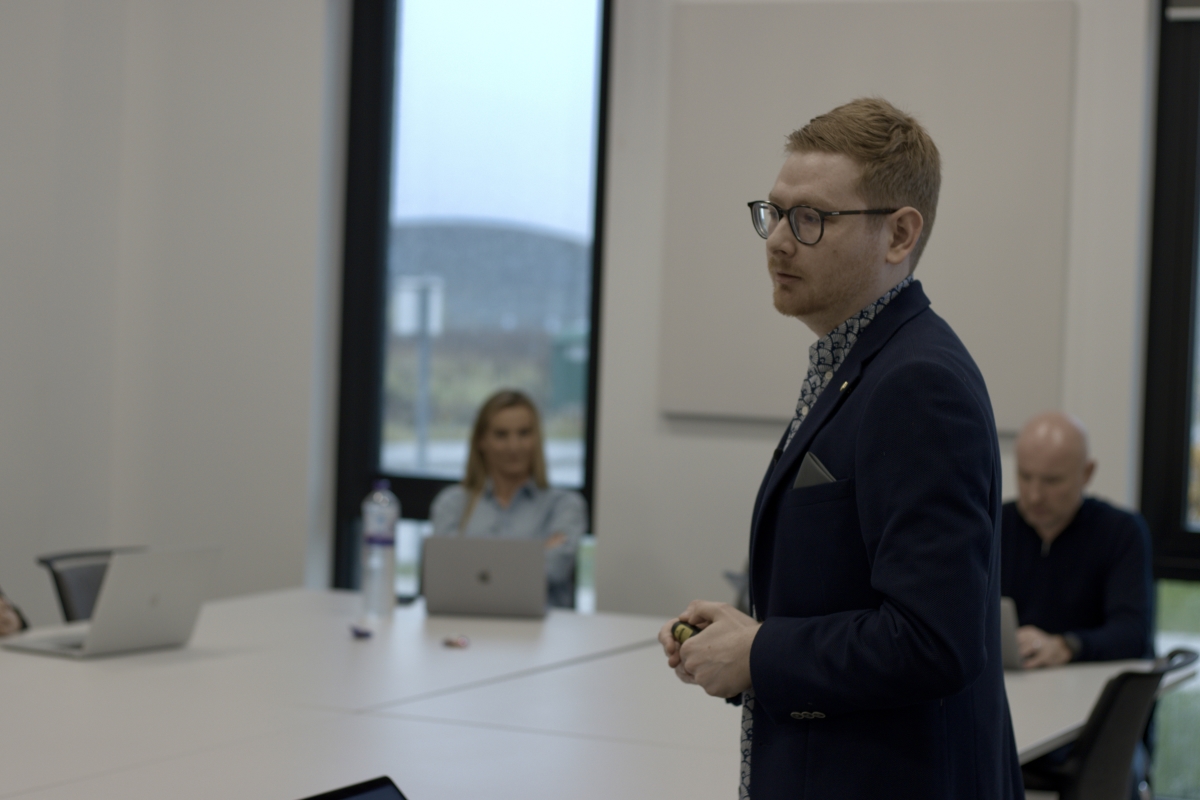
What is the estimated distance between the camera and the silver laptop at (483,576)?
3678 mm

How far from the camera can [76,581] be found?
377 cm

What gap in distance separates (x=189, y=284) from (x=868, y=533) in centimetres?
474

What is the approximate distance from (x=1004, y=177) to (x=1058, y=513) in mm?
1473

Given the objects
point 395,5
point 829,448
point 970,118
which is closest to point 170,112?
point 395,5

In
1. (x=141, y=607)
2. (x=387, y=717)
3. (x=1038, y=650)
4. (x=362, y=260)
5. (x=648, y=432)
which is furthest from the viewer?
(x=362, y=260)

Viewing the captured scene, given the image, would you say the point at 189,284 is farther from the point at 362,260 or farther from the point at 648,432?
the point at 648,432

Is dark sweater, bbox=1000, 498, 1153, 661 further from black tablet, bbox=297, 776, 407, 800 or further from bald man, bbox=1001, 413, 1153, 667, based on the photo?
black tablet, bbox=297, 776, 407, 800

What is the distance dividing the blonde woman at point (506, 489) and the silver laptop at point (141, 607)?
1.39 m

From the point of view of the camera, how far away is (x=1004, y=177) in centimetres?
452

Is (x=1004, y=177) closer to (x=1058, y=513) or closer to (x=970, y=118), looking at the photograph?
(x=970, y=118)

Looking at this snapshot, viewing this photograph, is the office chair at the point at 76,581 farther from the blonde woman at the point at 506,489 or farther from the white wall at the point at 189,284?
the white wall at the point at 189,284

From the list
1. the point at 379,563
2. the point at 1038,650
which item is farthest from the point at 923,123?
the point at 379,563

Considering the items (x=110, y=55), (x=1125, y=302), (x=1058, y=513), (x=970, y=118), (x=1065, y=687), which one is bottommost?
(x=1065, y=687)

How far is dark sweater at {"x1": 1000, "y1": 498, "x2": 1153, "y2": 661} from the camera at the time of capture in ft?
11.3
